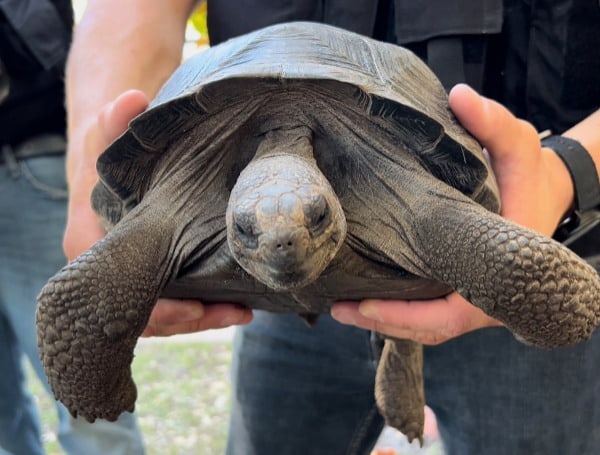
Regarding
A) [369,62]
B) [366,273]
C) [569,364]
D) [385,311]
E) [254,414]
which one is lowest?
[254,414]

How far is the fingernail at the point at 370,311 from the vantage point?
4.03 feet

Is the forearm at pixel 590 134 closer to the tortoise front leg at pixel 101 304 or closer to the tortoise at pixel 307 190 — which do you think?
the tortoise at pixel 307 190

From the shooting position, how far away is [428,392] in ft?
5.31

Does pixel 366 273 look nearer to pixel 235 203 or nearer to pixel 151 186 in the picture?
pixel 235 203

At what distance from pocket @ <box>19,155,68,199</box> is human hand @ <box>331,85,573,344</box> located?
1.19 m

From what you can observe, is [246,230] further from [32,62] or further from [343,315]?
[32,62]

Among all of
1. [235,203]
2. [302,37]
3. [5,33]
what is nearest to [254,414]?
[235,203]

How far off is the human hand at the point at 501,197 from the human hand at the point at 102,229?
250mm

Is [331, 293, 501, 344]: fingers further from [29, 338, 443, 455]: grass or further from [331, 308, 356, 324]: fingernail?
[29, 338, 443, 455]: grass

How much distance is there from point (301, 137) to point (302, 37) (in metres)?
0.19

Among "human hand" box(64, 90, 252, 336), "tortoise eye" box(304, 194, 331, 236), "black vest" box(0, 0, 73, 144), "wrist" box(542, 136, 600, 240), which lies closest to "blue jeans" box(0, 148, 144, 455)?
"black vest" box(0, 0, 73, 144)

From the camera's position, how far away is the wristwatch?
135cm

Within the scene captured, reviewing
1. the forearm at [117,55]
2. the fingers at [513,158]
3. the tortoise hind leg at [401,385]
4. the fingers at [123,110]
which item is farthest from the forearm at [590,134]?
the forearm at [117,55]

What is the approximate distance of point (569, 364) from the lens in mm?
1458
